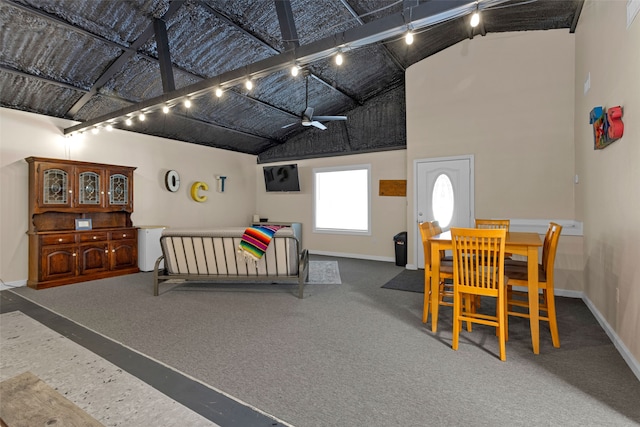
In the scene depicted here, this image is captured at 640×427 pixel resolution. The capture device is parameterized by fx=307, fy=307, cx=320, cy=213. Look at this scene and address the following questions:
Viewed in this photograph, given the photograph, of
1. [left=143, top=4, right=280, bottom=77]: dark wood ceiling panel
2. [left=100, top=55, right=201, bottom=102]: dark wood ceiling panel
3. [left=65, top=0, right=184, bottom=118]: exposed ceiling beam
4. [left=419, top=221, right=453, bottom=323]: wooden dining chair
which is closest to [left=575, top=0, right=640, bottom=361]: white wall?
[left=419, top=221, right=453, bottom=323]: wooden dining chair

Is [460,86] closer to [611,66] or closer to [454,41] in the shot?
[454,41]

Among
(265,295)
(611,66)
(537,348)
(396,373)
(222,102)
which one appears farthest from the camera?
(222,102)

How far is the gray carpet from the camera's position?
6.21 ft

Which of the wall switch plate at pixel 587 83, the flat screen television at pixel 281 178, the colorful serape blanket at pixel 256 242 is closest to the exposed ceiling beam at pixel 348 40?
the colorful serape blanket at pixel 256 242

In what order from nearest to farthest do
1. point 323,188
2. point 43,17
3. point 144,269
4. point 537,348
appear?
point 537,348 → point 43,17 → point 144,269 → point 323,188

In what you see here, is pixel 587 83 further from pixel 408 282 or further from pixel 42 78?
pixel 42 78

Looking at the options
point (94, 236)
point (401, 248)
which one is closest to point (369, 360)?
point (401, 248)

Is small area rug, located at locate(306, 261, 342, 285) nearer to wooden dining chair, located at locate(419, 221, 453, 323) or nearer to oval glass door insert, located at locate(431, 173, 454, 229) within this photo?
wooden dining chair, located at locate(419, 221, 453, 323)

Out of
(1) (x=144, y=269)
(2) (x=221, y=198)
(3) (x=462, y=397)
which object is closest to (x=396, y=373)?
(3) (x=462, y=397)

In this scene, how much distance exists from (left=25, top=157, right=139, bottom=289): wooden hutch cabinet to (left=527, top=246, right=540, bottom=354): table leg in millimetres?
6325

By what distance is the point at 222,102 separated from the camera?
6.45 metres

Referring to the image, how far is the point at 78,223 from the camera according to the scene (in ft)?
17.6

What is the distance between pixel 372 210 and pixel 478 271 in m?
4.66

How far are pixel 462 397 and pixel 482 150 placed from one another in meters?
4.39
